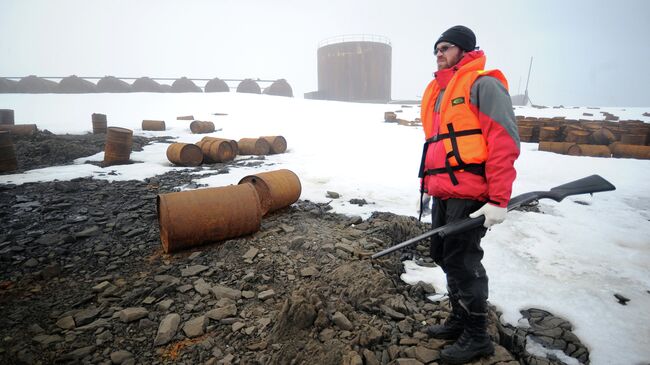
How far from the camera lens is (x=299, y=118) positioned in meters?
19.2

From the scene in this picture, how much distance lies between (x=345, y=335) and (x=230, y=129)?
1492 cm

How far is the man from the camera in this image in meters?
2.01

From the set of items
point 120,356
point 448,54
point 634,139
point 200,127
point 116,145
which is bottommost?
point 120,356

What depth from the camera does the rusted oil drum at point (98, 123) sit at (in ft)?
44.1

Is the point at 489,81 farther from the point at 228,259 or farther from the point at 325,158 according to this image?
the point at 325,158

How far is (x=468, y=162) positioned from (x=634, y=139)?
12534mm

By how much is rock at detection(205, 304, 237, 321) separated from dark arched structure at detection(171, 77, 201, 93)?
3134 centimetres

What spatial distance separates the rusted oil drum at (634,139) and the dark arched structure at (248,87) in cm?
2975

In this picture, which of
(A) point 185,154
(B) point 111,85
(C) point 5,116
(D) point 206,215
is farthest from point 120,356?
(B) point 111,85

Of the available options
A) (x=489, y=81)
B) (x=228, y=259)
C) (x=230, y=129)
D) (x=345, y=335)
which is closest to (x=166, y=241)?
(x=228, y=259)

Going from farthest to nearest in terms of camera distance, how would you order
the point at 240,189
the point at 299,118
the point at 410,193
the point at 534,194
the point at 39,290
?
the point at 299,118 → the point at 410,193 → the point at 240,189 → the point at 39,290 → the point at 534,194

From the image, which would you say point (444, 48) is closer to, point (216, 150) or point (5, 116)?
point (216, 150)

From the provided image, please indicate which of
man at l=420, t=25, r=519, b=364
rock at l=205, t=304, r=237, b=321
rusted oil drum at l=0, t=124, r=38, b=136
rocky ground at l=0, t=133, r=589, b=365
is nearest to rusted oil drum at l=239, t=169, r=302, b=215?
rocky ground at l=0, t=133, r=589, b=365

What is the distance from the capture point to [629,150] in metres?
9.89
